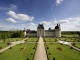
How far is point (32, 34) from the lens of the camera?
75.2m

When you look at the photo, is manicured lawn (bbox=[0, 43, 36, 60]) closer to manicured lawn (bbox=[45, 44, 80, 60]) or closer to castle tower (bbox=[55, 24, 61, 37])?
manicured lawn (bbox=[45, 44, 80, 60])

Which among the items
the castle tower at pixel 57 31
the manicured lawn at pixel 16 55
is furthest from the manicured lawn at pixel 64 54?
the castle tower at pixel 57 31

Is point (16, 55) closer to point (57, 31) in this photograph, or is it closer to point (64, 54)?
point (64, 54)

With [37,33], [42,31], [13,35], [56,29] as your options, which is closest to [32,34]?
[37,33]

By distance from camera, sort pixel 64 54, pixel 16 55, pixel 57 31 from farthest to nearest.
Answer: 1. pixel 57 31
2. pixel 64 54
3. pixel 16 55

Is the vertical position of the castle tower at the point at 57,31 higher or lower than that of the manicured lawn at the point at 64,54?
higher

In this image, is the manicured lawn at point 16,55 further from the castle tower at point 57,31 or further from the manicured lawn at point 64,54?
the castle tower at point 57,31

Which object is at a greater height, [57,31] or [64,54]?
[57,31]

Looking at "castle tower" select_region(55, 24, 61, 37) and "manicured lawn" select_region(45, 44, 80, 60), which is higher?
"castle tower" select_region(55, 24, 61, 37)

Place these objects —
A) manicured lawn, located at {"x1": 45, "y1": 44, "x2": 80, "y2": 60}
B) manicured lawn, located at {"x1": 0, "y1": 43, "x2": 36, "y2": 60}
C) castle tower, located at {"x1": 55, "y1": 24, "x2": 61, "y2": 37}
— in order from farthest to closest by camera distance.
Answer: castle tower, located at {"x1": 55, "y1": 24, "x2": 61, "y2": 37} → manicured lawn, located at {"x1": 45, "y1": 44, "x2": 80, "y2": 60} → manicured lawn, located at {"x1": 0, "y1": 43, "x2": 36, "y2": 60}

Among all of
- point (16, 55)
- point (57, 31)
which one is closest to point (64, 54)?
point (16, 55)

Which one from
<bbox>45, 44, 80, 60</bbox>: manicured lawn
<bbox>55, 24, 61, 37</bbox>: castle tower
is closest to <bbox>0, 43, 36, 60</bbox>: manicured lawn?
<bbox>45, 44, 80, 60</bbox>: manicured lawn

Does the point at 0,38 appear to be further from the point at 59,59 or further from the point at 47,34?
the point at 59,59

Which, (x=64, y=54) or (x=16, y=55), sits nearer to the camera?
(x=16, y=55)
